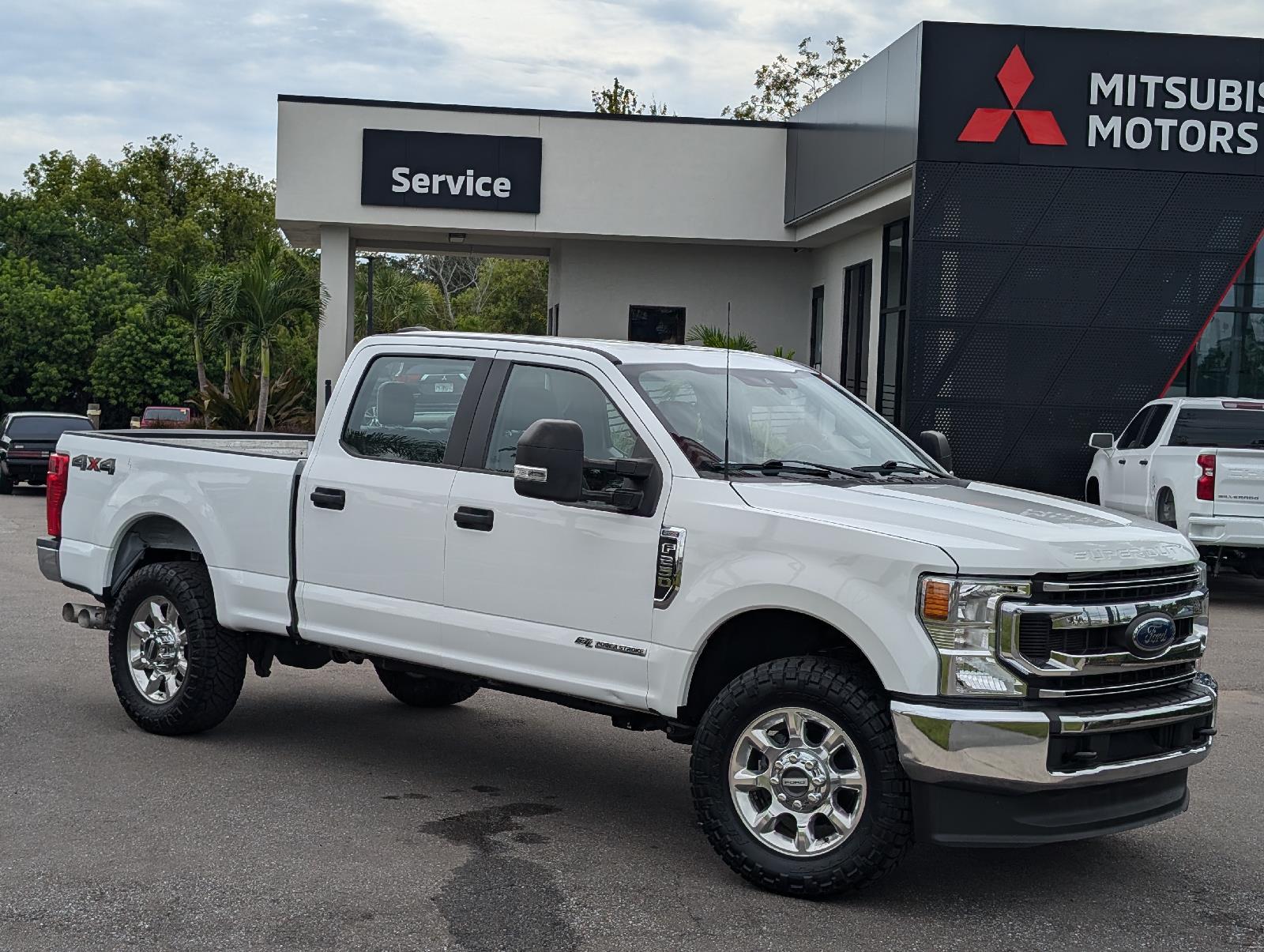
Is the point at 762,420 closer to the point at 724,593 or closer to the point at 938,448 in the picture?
the point at 724,593

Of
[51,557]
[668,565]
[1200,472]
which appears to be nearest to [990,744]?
[668,565]

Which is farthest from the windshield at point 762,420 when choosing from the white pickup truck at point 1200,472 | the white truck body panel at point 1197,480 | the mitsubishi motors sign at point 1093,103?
the mitsubishi motors sign at point 1093,103

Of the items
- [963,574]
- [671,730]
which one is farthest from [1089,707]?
[671,730]

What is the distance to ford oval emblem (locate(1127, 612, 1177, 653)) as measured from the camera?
Result: 17.0ft

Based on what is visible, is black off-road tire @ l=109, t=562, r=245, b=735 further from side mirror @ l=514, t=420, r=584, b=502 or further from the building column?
the building column

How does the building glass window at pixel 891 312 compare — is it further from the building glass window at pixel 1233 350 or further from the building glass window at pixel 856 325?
the building glass window at pixel 1233 350

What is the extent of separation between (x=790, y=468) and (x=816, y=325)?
2223 centimetres

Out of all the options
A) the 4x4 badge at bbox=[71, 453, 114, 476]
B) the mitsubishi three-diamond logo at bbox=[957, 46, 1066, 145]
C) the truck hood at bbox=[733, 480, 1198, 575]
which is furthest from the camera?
the mitsubishi three-diamond logo at bbox=[957, 46, 1066, 145]

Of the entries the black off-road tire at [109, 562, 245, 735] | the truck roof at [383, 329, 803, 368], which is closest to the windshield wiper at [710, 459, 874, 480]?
the truck roof at [383, 329, 803, 368]

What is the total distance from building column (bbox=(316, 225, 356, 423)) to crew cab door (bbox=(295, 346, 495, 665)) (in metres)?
20.4

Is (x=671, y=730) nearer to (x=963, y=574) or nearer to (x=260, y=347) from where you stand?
(x=963, y=574)

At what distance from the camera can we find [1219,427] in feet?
48.7

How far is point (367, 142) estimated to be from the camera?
25953 millimetres

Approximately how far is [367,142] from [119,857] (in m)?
21.8
